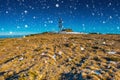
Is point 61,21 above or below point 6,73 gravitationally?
above

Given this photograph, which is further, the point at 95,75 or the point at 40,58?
the point at 40,58

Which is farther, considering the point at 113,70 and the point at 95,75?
the point at 113,70

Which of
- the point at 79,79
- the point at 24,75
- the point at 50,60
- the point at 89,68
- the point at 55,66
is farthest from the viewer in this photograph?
the point at 50,60

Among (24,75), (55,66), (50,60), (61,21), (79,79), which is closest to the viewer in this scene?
(79,79)

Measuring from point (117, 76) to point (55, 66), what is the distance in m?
6.26

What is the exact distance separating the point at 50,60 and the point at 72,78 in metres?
5.84

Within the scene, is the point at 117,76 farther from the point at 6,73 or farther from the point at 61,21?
the point at 61,21

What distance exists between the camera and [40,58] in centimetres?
2030

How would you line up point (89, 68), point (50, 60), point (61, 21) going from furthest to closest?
point (61, 21), point (50, 60), point (89, 68)

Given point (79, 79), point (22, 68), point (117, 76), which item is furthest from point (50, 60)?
point (117, 76)

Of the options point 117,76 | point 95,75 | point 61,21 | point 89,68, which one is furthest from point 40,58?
point 61,21

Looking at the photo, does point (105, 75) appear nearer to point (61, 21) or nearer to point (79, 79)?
point (79, 79)

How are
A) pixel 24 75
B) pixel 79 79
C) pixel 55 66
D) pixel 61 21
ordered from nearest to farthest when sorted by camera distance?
pixel 79 79 → pixel 24 75 → pixel 55 66 → pixel 61 21

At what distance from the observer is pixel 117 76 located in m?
13.6
